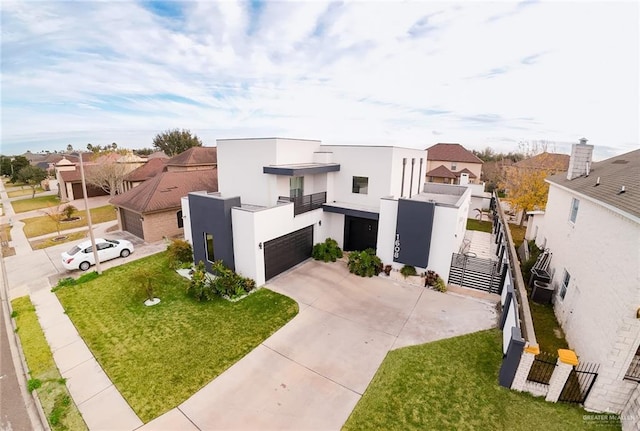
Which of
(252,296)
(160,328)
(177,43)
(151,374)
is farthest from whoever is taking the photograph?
(177,43)

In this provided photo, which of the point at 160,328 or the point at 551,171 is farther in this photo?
the point at 551,171

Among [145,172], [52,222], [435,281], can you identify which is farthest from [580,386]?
[145,172]

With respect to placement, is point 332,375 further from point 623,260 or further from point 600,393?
point 623,260

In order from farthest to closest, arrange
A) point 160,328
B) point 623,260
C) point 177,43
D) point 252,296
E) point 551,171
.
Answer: point 551,171
point 177,43
point 252,296
point 160,328
point 623,260

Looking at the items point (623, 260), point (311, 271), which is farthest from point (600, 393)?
point (311, 271)

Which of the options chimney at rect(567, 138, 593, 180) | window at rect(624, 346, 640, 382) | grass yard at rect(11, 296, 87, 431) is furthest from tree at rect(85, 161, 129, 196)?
chimney at rect(567, 138, 593, 180)

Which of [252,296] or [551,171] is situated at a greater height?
[551,171]

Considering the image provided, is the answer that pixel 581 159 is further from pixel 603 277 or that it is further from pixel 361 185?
pixel 361 185
